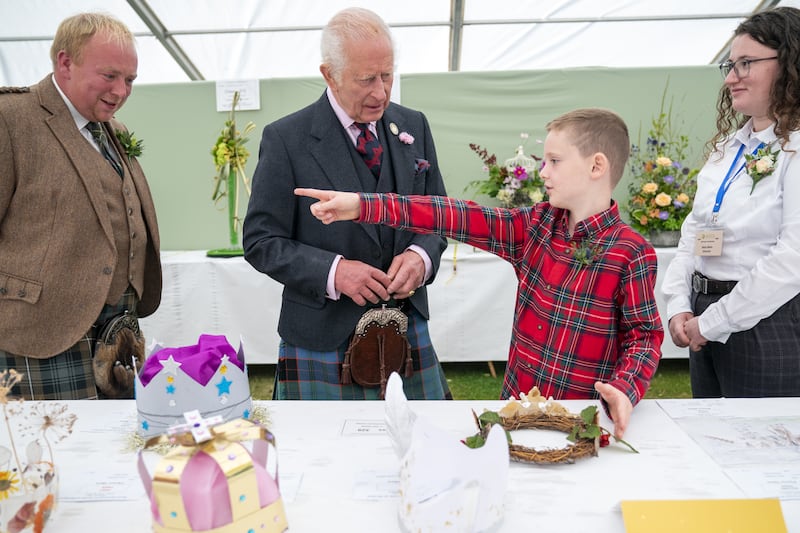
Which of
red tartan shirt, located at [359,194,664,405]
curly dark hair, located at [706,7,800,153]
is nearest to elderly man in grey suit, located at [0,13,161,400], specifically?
red tartan shirt, located at [359,194,664,405]

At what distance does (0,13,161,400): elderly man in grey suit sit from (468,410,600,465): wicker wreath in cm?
111

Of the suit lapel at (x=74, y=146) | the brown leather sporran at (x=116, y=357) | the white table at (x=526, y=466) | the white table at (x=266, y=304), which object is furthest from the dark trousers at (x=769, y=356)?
the white table at (x=266, y=304)

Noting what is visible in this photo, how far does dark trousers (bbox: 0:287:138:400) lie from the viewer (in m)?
1.61

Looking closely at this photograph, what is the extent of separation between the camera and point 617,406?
1161 millimetres

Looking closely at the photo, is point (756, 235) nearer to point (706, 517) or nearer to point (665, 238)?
point (706, 517)

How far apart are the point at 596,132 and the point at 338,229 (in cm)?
70

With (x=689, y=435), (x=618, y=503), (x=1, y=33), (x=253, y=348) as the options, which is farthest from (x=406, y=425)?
(x=1, y=33)

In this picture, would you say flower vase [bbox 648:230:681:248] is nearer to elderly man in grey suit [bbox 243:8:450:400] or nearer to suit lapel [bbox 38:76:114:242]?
elderly man in grey suit [bbox 243:8:450:400]

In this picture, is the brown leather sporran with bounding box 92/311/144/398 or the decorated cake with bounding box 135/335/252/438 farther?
the brown leather sporran with bounding box 92/311/144/398

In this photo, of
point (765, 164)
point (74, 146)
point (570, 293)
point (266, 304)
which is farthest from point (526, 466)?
point (266, 304)

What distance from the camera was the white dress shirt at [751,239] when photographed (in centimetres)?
159

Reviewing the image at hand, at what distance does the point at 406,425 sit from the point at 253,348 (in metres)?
2.79

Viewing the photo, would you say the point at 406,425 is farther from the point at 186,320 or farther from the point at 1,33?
the point at 1,33

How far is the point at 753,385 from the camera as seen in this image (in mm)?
1668
